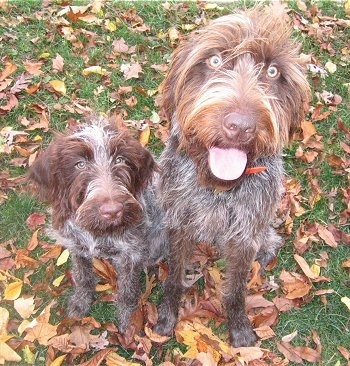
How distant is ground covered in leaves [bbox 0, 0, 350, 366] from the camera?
4.26 meters

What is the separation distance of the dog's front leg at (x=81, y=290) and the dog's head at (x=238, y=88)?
1.62m

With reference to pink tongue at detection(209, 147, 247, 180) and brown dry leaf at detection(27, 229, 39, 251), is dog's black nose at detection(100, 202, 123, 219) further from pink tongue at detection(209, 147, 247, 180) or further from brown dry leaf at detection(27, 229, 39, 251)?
brown dry leaf at detection(27, 229, 39, 251)

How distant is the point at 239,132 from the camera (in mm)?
2830

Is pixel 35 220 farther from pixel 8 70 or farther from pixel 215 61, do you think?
pixel 215 61

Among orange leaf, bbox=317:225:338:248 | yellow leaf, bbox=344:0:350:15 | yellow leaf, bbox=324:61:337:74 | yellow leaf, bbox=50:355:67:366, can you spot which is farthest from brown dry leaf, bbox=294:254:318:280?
yellow leaf, bbox=344:0:350:15

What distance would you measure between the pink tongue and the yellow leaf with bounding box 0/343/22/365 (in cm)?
214

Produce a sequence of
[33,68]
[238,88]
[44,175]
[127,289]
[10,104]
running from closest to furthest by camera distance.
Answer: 1. [238,88]
2. [44,175]
3. [127,289]
4. [10,104]
5. [33,68]

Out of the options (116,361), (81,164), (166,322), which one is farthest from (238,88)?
(116,361)

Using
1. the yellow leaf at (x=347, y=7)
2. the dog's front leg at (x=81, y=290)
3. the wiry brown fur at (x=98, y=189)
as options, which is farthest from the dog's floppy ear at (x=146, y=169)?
the yellow leaf at (x=347, y=7)

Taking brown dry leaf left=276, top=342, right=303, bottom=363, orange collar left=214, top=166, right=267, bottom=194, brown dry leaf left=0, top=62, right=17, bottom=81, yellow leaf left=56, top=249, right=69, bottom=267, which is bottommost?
brown dry leaf left=276, top=342, right=303, bottom=363

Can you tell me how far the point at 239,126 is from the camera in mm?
2822

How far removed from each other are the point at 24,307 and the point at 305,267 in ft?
8.23

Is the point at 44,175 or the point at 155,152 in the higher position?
the point at 44,175

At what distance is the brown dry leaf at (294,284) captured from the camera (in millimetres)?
4648
